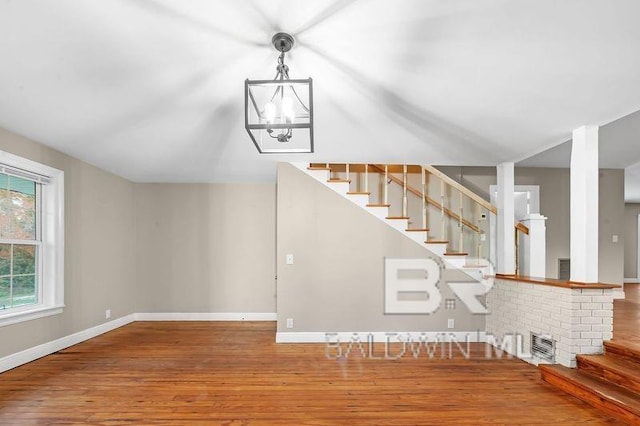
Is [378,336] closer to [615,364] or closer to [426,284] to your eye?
[426,284]

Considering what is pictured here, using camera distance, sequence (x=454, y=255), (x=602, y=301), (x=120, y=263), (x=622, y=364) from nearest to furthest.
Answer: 1. (x=622, y=364)
2. (x=602, y=301)
3. (x=454, y=255)
4. (x=120, y=263)

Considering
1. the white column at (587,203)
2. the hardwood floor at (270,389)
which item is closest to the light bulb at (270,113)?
the hardwood floor at (270,389)

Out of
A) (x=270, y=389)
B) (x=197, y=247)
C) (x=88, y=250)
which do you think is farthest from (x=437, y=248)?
(x=88, y=250)

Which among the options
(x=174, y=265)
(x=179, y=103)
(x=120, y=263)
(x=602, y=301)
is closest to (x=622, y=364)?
(x=602, y=301)

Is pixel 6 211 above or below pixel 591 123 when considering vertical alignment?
below

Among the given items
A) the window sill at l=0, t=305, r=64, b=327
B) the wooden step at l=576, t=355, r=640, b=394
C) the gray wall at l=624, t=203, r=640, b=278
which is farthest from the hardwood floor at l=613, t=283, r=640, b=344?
the window sill at l=0, t=305, r=64, b=327

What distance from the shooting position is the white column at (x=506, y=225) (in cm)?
468

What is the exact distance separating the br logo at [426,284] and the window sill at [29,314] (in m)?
4.10

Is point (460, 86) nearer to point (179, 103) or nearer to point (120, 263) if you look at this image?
point (179, 103)

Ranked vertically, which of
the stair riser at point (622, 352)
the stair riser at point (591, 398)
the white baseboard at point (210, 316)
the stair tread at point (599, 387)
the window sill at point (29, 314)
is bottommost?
the white baseboard at point (210, 316)

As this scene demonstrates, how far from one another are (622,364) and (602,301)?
1.83 feet

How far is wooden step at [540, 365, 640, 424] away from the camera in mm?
2736

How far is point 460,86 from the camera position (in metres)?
2.69

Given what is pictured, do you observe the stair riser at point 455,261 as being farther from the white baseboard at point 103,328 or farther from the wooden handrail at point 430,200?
the white baseboard at point 103,328
